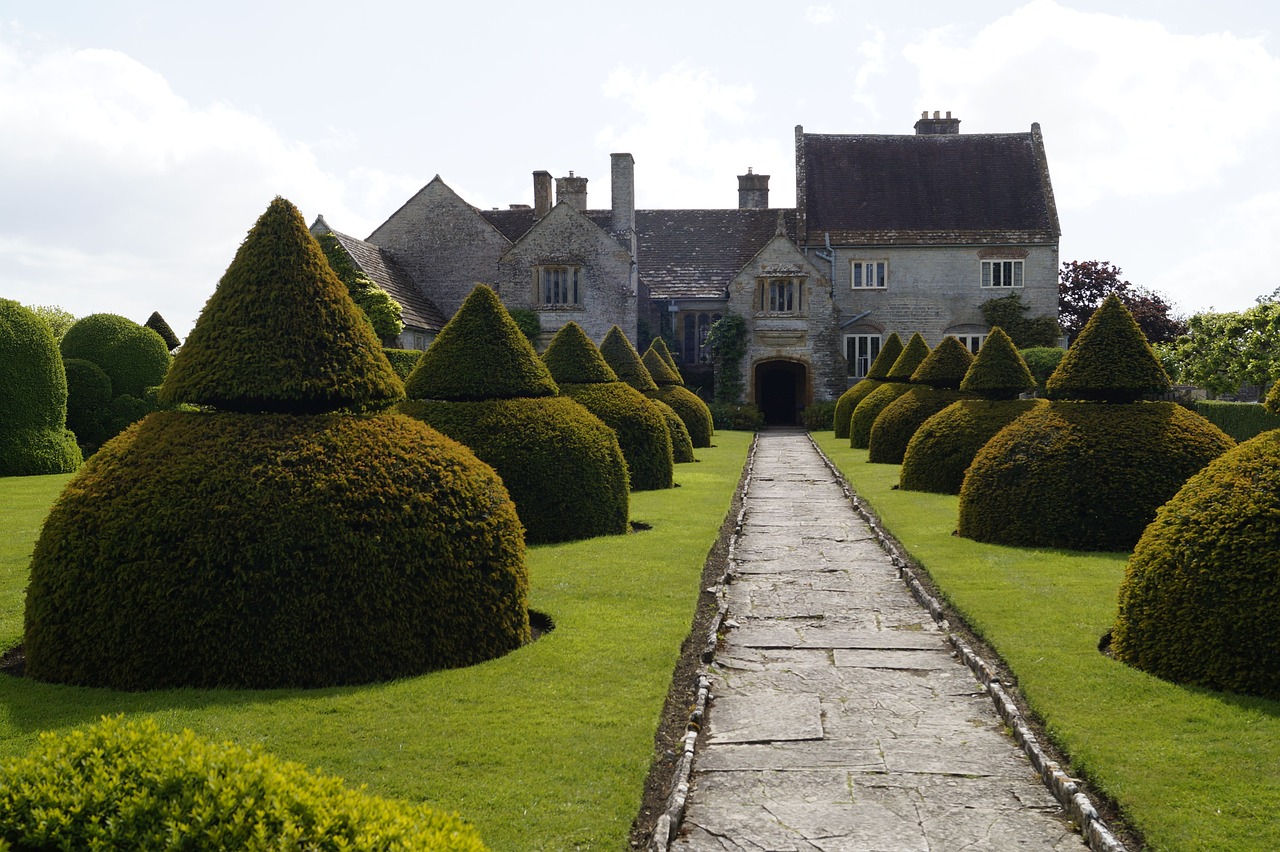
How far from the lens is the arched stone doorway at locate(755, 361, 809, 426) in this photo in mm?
45844

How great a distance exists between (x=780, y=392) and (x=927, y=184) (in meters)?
11.1

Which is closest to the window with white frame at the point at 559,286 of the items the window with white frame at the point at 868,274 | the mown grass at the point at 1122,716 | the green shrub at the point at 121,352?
the window with white frame at the point at 868,274

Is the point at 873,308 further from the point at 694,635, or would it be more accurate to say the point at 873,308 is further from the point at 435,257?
the point at 694,635

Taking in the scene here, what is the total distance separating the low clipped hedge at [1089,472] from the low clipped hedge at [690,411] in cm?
1755

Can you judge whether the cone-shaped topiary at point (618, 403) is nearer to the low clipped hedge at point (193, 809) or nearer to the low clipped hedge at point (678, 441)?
the low clipped hedge at point (678, 441)

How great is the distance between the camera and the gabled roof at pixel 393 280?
1560 inches

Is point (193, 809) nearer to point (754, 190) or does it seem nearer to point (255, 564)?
point (255, 564)

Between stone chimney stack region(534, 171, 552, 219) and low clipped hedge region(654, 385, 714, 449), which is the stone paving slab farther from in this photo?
stone chimney stack region(534, 171, 552, 219)

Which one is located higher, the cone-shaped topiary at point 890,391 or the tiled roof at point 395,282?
the tiled roof at point 395,282

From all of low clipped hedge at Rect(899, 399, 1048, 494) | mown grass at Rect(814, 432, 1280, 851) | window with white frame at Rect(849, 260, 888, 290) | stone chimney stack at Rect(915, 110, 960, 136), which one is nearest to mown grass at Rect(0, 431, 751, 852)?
mown grass at Rect(814, 432, 1280, 851)

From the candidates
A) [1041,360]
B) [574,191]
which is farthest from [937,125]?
[574,191]

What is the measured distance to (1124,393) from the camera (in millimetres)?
13391

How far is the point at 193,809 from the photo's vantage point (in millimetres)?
3555

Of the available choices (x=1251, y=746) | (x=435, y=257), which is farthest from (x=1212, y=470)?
(x=435, y=257)
